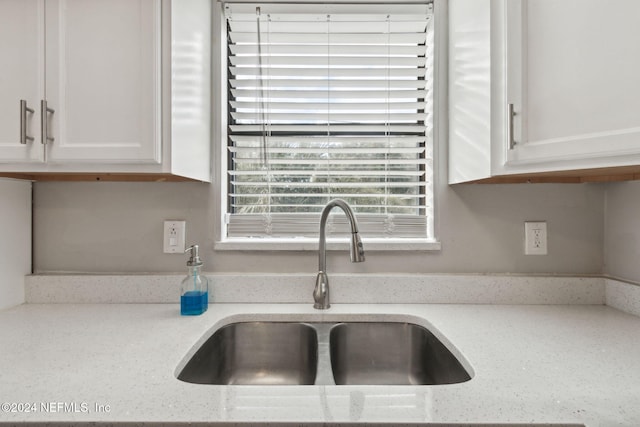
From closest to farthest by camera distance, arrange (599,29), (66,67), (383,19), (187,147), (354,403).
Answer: (354,403)
(599,29)
(66,67)
(187,147)
(383,19)

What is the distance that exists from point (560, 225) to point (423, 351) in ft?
2.37

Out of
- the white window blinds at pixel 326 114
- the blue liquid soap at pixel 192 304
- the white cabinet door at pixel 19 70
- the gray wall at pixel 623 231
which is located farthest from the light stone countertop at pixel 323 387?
the white cabinet door at pixel 19 70

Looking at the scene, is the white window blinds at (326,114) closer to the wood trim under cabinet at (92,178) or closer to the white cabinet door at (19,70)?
the wood trim under cabinet at (92,178)

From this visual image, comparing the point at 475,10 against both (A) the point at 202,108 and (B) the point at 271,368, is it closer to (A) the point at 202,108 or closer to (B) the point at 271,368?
(A) the point at 202,108

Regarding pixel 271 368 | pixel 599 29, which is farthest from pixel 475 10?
pixel 271 368

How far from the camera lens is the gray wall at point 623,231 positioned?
3.59 ft

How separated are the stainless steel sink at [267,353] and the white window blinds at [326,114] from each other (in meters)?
0.37

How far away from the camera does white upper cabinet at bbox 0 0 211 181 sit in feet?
2.96

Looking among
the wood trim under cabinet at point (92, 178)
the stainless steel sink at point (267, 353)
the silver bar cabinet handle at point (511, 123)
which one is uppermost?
the silver bar cabinet handle at point (511, 123)

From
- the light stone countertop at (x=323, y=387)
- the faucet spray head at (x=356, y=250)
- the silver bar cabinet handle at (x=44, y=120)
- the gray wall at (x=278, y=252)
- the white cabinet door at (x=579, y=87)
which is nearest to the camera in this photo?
the light stone countertop at (x=323, y=387)

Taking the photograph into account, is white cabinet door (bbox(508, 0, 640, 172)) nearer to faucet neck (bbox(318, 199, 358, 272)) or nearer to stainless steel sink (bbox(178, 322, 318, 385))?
faucet neck (bbox(318, 199, 358, 272))

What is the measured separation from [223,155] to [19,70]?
62 cm

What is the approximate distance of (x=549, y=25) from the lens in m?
0.81

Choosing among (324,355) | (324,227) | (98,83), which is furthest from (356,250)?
(98,83)
